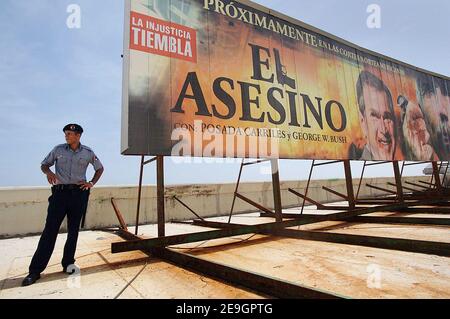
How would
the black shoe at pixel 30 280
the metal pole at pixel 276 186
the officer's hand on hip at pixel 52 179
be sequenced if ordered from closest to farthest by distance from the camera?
1. the black shoe at pixel 30 280
2. the officer's hand on hip at pixel 52 179
3. the metal pole at pixel 276 186

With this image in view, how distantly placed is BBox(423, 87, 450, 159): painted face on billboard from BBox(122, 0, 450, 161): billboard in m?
1.30

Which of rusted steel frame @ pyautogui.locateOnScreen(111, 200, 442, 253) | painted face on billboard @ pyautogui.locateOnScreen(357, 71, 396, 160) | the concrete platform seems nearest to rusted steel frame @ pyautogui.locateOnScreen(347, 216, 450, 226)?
rusted steel frame @ pyautogui.locateOnScreen(111, 200, 442, 253)

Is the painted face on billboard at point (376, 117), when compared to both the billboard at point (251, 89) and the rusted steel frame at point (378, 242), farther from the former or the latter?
the rusted steel frame at point (378, 242)

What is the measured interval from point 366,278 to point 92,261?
3347 mm

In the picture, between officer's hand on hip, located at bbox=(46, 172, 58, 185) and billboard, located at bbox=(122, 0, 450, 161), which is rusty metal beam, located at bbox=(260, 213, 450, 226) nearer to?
billboard, located at bbox=(122, 0, 450, 161)

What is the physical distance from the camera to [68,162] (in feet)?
10.8

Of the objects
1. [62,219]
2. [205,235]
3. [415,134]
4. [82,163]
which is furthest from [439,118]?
[62,219]

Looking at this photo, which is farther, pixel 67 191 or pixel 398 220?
pixel 398 220

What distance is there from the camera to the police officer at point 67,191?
307cm

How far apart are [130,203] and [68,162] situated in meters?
4.56

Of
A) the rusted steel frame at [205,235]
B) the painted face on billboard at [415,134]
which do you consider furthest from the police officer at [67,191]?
the painted face on billboard at [415,134]

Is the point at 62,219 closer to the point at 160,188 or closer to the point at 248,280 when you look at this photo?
the point at 160,188
